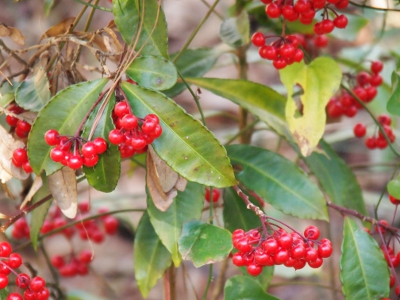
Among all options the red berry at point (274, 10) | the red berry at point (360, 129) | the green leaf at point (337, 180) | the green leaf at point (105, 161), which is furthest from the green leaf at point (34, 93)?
the red berry at point (360, 129)

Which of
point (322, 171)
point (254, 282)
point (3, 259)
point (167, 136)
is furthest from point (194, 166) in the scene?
point (322, 171)

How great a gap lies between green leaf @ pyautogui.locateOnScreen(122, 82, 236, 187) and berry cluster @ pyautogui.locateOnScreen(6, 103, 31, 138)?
0.26 metres

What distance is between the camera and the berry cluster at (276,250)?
96 cm

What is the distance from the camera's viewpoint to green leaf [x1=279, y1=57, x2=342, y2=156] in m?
1.15

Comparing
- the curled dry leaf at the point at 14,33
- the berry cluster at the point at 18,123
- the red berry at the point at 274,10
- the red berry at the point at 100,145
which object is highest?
the curled dry leaf at the point at 14,33

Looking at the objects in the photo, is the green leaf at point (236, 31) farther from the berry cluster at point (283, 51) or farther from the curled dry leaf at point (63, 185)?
the curled dry leaf at point (63, 185)

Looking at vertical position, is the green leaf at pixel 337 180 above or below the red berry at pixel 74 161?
below

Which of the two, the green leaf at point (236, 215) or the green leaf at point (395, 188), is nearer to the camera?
the green leaf at point (395, 188)

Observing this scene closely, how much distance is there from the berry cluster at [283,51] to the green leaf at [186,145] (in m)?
0.29

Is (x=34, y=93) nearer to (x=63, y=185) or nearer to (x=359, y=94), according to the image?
(x=63, y=185)

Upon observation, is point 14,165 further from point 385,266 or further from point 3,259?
point 385,266

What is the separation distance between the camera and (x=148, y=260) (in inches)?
49.5

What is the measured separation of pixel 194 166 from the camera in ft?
3.24

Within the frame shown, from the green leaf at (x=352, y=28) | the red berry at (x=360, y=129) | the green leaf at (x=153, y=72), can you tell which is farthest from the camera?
the green leaf at (x=352, y=28)
